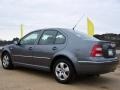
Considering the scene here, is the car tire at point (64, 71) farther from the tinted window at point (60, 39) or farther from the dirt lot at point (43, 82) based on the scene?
the tinted window at point (60, 39)

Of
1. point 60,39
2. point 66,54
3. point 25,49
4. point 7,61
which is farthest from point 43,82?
point 7,61

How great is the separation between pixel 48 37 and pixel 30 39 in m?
→ 0.93

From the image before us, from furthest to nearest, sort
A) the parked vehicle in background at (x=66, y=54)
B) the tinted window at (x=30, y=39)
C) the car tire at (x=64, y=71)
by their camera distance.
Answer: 1. the tinted window at (x=30, y=39)
2. the car tire at (x=64, y=71)
3. the parked vehicle in background at (x=66, y=54)

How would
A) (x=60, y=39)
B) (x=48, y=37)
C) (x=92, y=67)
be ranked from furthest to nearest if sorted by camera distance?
(x=48, y=37), (x=60, y=39), (x=92, y=67)

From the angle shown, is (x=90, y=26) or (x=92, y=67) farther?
(x=90, y=26)

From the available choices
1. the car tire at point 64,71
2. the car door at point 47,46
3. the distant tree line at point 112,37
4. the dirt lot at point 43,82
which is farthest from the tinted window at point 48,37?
the distant tree line at point 112,37

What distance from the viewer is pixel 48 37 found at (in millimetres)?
9164

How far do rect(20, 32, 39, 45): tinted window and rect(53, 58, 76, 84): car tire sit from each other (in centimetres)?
146

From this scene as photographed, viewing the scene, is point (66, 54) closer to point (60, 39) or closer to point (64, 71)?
point (64, 71)

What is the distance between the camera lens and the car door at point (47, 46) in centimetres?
863

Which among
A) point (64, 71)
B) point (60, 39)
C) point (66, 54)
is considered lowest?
point (64, 71)

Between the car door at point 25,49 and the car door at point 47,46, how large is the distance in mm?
278

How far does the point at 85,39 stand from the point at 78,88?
4.54 feet

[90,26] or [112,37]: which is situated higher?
[90,26]
